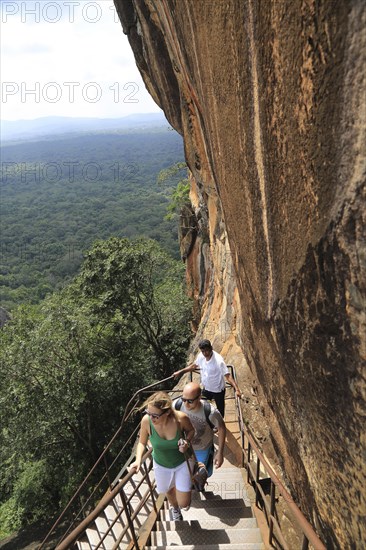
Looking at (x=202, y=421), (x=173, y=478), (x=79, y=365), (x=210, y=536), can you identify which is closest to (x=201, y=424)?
(x=202, y=421)

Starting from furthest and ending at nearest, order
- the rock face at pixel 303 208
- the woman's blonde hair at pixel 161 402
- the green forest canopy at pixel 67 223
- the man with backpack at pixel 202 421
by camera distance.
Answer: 1. the green forest canopy at pixel 67 223
2. the man with backpack at pixel 202 421
3. the woman's blonde hair at pixel 161 402
4. the rock face at pixel 303 208

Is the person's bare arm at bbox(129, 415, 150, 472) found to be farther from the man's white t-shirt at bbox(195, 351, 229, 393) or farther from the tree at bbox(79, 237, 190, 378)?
the tree at bbox(79, 237, 190, 378)

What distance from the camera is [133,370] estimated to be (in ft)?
51.0

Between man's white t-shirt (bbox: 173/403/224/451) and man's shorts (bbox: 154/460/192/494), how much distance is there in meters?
0.36

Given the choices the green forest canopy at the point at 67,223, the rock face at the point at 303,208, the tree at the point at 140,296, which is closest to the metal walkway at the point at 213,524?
the rock face at the point at 303,208

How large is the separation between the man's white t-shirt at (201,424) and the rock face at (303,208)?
582 mm

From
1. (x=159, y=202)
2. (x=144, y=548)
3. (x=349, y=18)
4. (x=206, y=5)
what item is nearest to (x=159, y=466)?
(x=144, y=548)

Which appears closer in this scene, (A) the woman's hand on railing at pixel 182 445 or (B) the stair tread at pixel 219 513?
(A) the woman's hand on railing at pixel 182 445

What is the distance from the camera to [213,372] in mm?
4758

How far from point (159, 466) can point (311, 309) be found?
187 cm

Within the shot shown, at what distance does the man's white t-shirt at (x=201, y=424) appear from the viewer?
3615mm

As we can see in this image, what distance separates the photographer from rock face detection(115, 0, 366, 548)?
201 cm

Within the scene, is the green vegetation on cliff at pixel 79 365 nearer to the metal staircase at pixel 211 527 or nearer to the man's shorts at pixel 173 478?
the metal staircase at pixel 211 527

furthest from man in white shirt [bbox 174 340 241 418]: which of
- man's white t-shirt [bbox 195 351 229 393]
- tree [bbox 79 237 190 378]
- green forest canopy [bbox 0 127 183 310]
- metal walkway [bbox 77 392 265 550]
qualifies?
green forest canopy [bbox 0 127 183 310]
